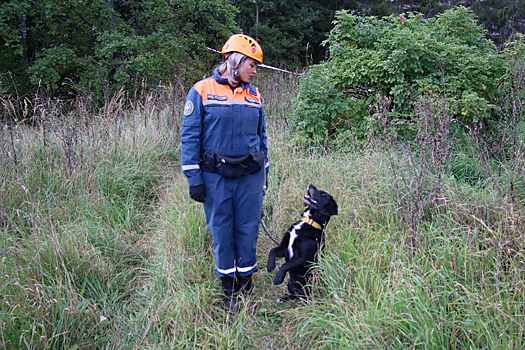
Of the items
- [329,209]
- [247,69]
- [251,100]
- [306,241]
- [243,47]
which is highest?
[243,47]

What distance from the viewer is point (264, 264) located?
10.2 ft

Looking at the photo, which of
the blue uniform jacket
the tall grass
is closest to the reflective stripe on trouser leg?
the blue uniform jacket

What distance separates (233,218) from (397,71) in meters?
3.43

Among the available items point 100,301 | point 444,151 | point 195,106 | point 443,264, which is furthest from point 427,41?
point 100,301

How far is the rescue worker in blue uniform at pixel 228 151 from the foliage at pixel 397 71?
253 cm

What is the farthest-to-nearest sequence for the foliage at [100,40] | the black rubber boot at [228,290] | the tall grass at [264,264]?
the foliage at [100,40] → the black rubber boot at [228,290] → the tall grass at [264,264]

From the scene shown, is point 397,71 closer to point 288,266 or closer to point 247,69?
point 247,69

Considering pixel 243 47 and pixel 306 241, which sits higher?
pixel 243 47

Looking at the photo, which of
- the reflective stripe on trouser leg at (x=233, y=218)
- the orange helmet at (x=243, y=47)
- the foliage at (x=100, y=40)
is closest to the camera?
the orange helmet at (x=243, y=47)

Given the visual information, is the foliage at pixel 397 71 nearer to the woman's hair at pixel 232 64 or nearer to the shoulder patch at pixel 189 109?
the woman's hair at pixel 232 64

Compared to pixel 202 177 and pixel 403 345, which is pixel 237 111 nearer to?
pixel 202 177

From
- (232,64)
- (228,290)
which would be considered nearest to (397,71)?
(232,64)

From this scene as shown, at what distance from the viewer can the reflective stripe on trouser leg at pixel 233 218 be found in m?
2.45

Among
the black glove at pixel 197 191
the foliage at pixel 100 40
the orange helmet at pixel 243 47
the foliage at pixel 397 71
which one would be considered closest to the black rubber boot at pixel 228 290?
the black glove at pixel 197 191
